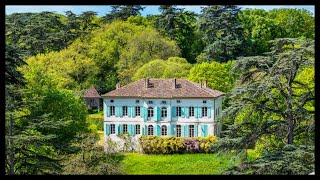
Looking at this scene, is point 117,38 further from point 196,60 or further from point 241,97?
point 241,97

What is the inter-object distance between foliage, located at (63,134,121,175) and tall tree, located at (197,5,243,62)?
51.4 ft

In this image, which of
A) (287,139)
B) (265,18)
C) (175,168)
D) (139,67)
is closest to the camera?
(287,139)

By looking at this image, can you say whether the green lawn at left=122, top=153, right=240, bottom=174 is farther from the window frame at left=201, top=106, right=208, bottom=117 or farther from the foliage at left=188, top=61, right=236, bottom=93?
the foliage at left=188, top=61, right=236, bottom=93

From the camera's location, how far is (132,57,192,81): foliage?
32438 millimetres

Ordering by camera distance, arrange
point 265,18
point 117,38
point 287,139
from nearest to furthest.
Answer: point 287,139
point 117,38
point 265,18

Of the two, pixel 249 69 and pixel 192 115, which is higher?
pixel 249 69

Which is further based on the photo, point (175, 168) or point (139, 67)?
point (139, 67)

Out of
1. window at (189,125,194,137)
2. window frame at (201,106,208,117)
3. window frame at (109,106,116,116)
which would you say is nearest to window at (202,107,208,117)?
window frame at (201,106,208,117)

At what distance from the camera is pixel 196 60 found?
131ft

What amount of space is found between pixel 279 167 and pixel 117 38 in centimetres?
2938

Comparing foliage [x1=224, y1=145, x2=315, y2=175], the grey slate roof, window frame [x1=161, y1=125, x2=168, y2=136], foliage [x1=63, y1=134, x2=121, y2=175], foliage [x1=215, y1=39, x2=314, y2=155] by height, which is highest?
foliage [x1=215, y1=39, x2=314, y2=155]

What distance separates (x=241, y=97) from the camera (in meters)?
12.9
